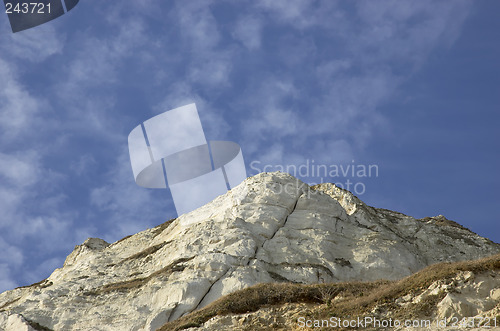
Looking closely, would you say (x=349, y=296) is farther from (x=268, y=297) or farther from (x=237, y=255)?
(x=237, y=255)

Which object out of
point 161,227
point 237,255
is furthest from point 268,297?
point 161,227

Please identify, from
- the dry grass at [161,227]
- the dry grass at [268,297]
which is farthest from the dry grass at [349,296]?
the dry grass at [161,227]

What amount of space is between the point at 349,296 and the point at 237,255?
15.0 meters

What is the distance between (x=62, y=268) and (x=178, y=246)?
17.9 meters

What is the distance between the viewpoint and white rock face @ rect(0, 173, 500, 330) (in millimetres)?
41906

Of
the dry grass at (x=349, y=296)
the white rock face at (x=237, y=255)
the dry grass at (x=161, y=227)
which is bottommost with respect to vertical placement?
the dry grass at (x=349, y=296)

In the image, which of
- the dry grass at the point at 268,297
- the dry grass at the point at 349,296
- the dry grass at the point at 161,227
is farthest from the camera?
the dry grass at the point at 161,227

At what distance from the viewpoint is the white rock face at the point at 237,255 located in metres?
41.9

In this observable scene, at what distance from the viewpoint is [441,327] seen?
26.0m

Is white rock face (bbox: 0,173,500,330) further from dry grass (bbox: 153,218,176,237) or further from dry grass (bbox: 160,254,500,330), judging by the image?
dry grass (bbox: 160,254,500,330)

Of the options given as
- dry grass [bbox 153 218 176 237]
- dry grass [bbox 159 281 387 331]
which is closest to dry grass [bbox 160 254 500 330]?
dry grass [bbox 159 281 387 331]

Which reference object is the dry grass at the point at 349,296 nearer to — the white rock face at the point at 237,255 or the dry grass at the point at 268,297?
the dry grass at the point at 268,297

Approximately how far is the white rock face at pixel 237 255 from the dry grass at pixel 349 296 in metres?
7.37

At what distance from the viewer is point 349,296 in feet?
104
